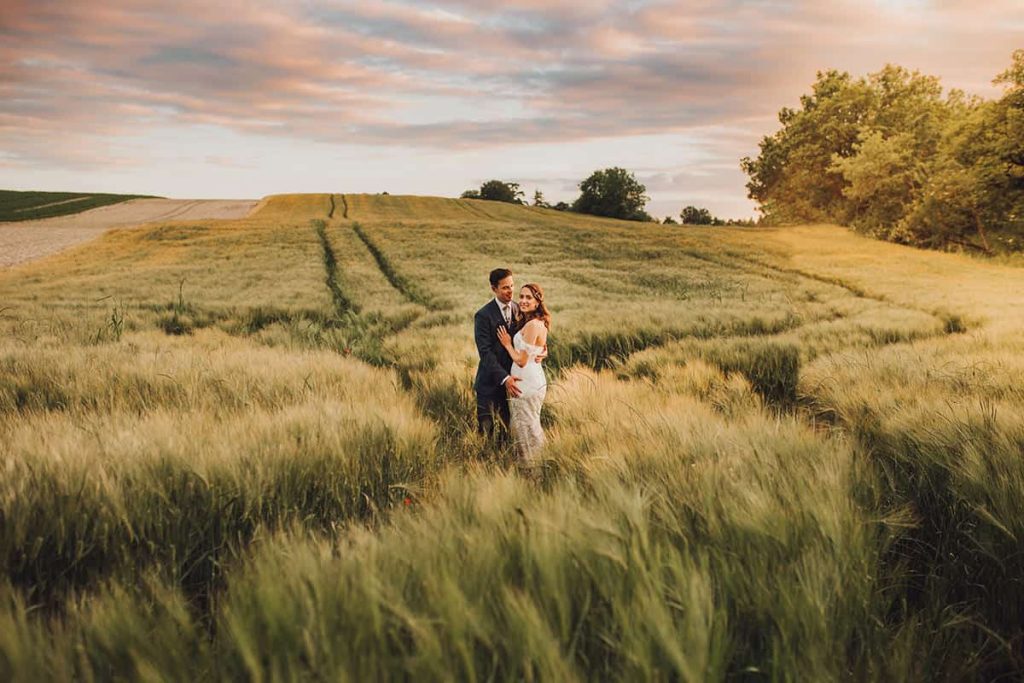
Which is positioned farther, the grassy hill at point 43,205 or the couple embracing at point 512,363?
the grassy hill at point 43,205

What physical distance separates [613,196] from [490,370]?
7957cm

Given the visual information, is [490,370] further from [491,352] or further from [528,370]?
[528,370]

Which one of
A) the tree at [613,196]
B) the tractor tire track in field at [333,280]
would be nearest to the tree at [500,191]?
the tree at [613,196]

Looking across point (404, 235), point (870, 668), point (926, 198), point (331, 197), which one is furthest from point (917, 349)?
point (331, 197)

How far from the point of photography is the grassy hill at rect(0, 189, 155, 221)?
5558 cm

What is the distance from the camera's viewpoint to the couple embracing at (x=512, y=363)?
4293mm

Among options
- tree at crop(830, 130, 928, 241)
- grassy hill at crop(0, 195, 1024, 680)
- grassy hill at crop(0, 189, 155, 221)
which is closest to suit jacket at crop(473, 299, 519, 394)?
grassy hill at crop(0, 195, 1024, 680)

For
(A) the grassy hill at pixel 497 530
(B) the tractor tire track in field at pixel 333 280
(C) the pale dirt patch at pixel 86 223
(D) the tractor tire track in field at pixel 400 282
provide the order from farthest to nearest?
(C) the pale dirt patch at pixel 86 223, (D) the tractor tire track in field at pixel 400 282, (B) the tractor tire track in field at pixel 333 280, (A) the grassy hill at pixel 497 530

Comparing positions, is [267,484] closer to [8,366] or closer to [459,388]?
[459,388]

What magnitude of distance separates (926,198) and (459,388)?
120 ft

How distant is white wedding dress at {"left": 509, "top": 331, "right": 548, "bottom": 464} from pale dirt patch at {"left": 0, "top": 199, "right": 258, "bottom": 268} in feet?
114

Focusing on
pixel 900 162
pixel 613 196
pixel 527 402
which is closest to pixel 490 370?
pixel 527 402

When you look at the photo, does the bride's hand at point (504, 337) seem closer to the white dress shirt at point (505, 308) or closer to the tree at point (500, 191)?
the white dress shirt at point (505, 308)

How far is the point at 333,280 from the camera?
63.9ft
